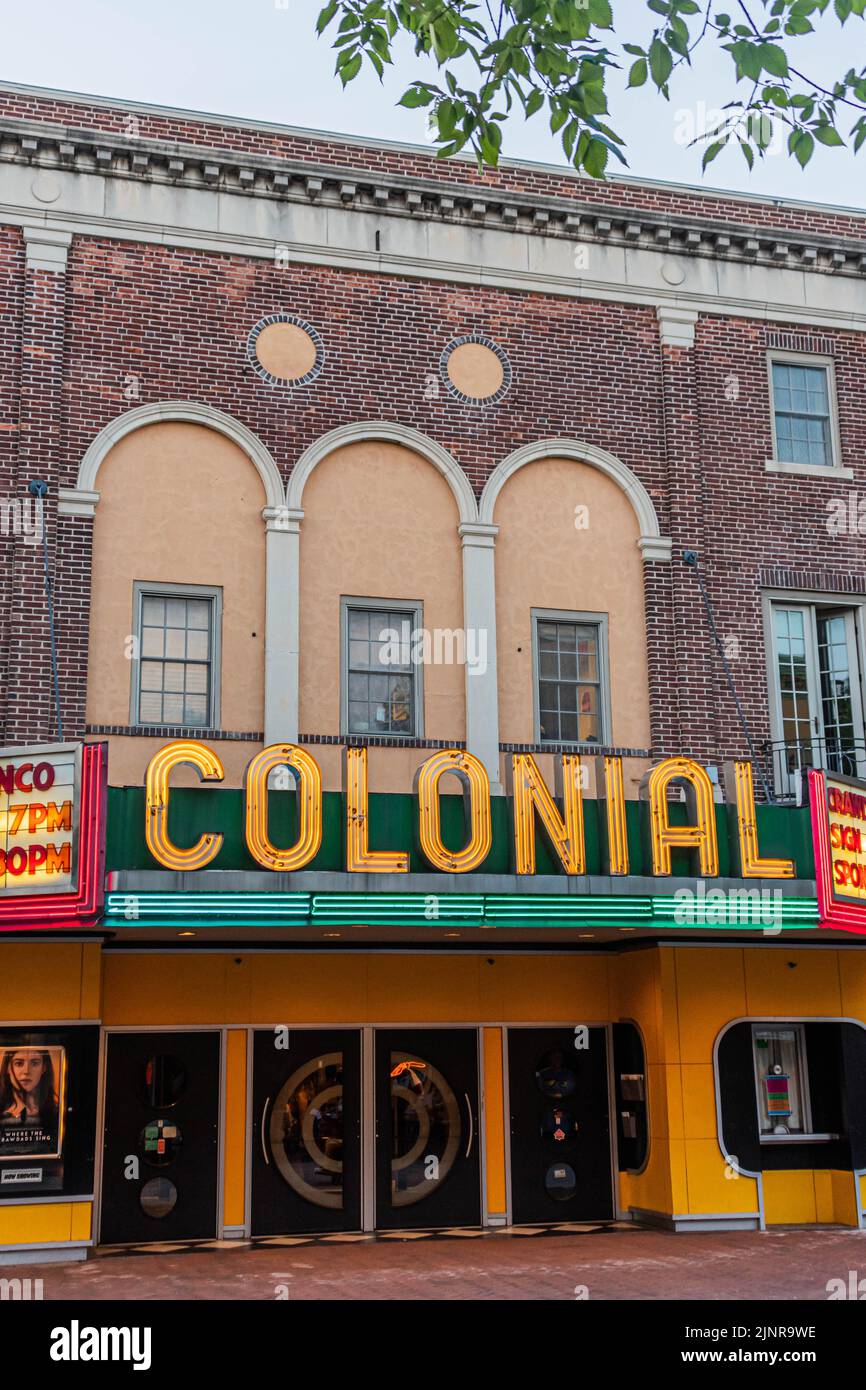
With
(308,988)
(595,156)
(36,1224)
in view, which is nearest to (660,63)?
(595,156)

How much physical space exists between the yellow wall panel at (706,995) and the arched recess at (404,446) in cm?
589

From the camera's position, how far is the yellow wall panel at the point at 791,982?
58.5 ft

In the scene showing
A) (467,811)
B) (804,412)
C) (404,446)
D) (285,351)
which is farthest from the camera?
(804,412)

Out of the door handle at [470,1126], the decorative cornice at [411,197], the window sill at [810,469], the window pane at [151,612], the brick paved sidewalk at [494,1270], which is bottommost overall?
the brick paved sidewalk at [494,1270]

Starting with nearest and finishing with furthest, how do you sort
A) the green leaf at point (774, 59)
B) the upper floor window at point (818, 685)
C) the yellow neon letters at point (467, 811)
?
1. the green leaf at point (774, 59)
2. the yellow neon letters at point (467, 811)
3. the upper floor window at point (818, 685)

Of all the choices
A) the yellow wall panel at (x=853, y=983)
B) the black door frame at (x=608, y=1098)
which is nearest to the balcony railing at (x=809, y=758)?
the yellow wall panel at (x=853, y=983)

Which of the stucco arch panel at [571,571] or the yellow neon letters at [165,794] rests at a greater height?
the stucco arch panel at [571,571]

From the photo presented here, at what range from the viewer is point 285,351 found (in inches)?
707

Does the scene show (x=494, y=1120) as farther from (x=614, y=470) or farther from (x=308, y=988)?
(x=614, y=470)

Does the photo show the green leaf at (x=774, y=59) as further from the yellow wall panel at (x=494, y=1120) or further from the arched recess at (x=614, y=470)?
the yellow wall panel at (x=494, y=1120)

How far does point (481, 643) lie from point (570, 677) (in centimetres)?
126

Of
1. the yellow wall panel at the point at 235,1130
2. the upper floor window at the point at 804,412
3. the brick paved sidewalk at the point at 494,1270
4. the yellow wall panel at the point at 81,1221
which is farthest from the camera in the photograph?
the upper floor window at the point at 804,412

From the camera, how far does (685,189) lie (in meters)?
19.8

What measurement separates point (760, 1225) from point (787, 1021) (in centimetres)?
235
